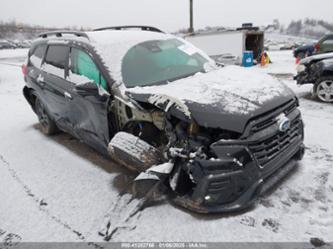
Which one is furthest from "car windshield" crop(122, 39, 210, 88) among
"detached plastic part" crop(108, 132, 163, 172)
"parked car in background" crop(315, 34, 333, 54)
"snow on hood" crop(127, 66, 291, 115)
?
"parked car in background" crop(315, 34, 333, 54)

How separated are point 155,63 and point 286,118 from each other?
1696mm

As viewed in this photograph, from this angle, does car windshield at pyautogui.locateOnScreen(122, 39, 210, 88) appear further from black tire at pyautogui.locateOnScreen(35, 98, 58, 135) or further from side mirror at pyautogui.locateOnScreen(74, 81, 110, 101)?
black tire at pyautogui.locateOnScreen(35, 98, 58, 135)

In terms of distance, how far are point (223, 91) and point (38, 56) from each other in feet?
12.1

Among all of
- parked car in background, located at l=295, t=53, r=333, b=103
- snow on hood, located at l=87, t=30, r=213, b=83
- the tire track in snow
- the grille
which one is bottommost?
the tire track in snow

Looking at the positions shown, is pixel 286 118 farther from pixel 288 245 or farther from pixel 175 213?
pixel 175 213

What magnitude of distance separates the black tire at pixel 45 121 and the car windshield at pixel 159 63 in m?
2.33

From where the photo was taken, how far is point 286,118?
2783mm

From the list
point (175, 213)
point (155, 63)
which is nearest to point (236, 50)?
point (155, 63)

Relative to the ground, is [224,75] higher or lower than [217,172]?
higher

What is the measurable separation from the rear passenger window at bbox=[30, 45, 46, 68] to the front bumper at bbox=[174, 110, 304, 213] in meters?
3.67

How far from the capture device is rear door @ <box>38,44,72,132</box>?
4031mm

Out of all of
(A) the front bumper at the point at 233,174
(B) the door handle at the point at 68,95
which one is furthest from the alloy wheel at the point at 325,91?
(B) the door handle at the point at 68,95

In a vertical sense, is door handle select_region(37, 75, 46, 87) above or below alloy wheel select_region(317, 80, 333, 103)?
above

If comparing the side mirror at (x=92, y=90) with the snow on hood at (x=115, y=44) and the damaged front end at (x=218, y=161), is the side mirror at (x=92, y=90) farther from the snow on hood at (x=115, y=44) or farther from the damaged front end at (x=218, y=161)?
the damaged front end at (x=218, y=161)
